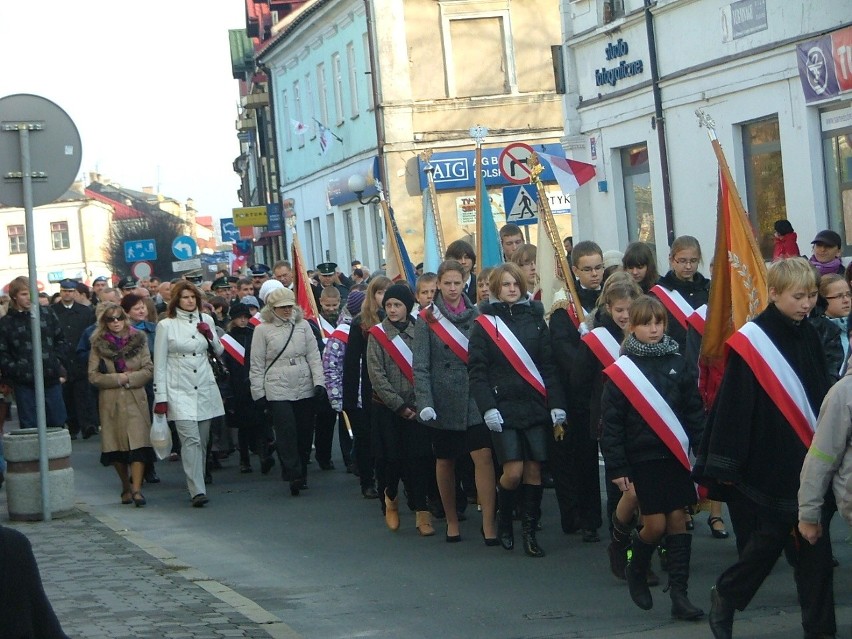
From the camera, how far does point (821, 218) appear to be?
723 inches

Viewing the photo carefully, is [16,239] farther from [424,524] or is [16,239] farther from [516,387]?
[516,387]

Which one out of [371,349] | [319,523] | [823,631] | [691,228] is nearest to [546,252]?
[371,349]

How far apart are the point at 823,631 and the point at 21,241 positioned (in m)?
111

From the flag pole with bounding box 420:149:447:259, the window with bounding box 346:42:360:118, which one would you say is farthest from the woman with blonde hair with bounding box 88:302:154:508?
the window with bounding box 346:42:360:118

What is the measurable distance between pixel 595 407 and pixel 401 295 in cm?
257

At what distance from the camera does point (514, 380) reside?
10.1 metres

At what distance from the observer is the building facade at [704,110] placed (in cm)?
1827

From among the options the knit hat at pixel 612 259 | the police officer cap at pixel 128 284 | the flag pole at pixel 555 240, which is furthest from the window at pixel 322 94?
the knit hat at pixel 612 259

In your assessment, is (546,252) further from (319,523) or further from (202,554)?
(202,554)

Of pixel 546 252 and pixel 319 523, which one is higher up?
pixel 546 252

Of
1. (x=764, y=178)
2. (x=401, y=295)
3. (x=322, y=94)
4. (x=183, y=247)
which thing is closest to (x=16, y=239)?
(x=322, y=94)

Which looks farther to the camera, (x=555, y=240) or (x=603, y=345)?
(x=555, y=240)

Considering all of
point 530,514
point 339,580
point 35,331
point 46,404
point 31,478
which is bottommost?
point 339,580

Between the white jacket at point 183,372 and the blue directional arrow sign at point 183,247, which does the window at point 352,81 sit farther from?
the white jacket at point 183,372
